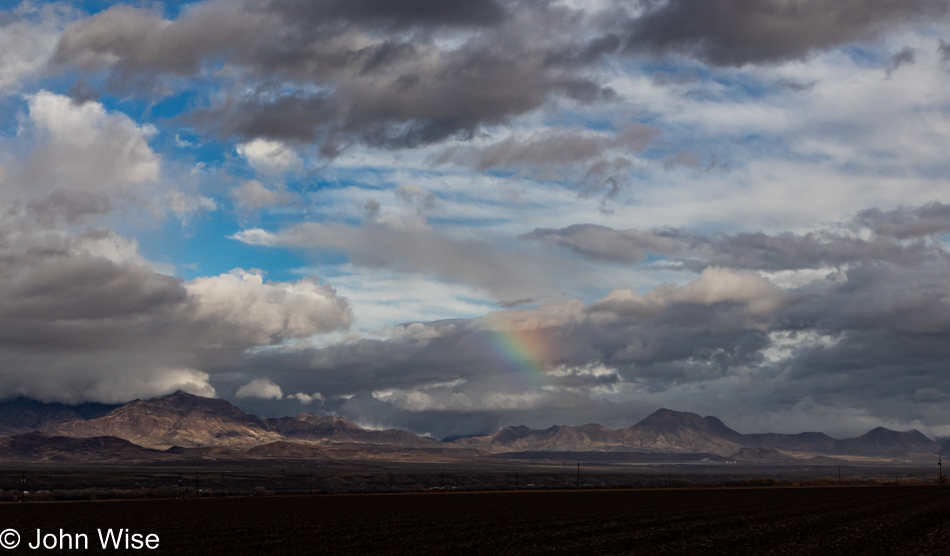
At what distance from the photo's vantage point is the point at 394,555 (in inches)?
1405

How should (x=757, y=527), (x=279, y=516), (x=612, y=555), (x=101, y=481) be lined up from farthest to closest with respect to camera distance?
(x=101, y=481)
(x=279, y=516)
(x=757, y=527)
(x=612, y=555)

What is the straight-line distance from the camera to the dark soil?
38.6 meters

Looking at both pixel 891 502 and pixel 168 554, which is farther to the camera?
pixel 891 502

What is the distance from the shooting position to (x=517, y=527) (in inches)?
1962

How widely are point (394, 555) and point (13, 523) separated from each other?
2995cm

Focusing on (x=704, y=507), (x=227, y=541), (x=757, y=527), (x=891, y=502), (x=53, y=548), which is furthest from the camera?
(x=891, y=502)

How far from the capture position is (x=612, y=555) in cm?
3547

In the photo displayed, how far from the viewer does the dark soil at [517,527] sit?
38.6 m

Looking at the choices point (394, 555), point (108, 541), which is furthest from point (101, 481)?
point (394, 555)

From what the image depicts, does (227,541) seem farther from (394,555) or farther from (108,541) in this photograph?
(394,555)

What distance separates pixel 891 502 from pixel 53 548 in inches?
2859

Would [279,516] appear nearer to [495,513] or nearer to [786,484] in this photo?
[495,513]

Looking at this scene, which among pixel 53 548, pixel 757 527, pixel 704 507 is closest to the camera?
pixel 53 548

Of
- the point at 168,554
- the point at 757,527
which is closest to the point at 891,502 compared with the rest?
the point at 757,527
